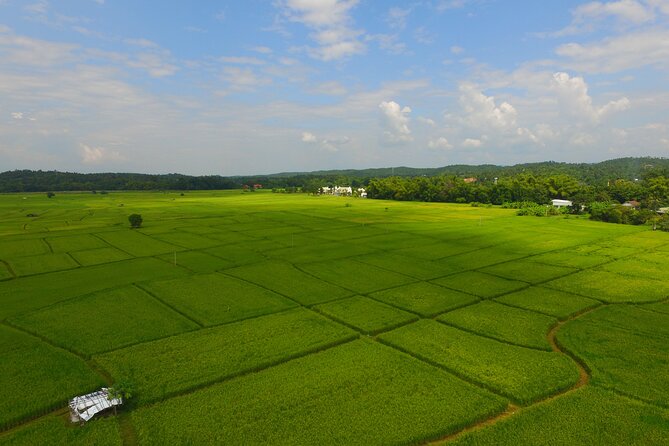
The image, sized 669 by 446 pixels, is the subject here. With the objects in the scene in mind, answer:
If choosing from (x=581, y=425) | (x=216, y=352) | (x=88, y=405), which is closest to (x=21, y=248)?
(x=216, y=352)

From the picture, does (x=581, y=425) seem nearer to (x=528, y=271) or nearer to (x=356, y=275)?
(x=356, y=275)

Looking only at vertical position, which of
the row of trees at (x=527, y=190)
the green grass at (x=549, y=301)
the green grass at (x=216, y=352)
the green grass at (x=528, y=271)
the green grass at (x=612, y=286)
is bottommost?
the green grass at (x=216, y=352)

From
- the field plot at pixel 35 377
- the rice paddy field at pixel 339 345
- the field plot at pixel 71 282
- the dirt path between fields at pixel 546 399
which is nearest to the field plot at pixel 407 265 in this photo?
the rice paddy field at pixel 339 345

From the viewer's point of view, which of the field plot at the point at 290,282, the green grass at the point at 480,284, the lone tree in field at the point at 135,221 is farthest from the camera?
the lone tree in field at the point at 135,221

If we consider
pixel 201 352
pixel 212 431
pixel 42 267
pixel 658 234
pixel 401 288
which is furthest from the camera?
pixel 658 234

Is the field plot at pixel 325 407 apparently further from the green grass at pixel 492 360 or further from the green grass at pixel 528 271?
the green grass at pixel 528 271

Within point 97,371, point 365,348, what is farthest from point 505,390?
point 97,371

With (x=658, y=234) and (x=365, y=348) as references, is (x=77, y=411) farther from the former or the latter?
(x=658, y=234)
